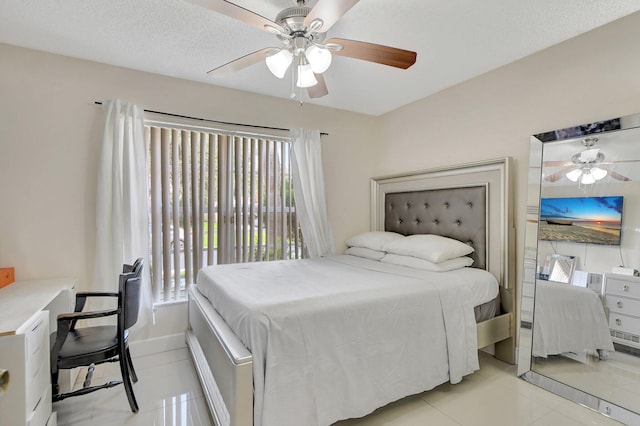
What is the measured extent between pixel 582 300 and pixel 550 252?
356 mm

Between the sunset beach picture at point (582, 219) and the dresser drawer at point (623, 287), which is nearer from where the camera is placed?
the dresser drawer at point (623, 287)

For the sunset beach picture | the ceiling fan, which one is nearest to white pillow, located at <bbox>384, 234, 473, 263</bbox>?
the sunset beach picture

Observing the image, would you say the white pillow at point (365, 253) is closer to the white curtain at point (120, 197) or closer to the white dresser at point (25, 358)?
the white curtain at point (120, 197)

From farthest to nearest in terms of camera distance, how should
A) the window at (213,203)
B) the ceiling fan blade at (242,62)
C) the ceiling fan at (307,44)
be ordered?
the window at (213,203) < the ceiling fan blade at (242,62) < the ceiling fan at (307,44)

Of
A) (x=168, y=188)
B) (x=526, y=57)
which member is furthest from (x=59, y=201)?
(x=526, y=57)

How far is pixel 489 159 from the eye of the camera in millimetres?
2543

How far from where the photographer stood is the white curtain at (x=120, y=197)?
2.40 metres

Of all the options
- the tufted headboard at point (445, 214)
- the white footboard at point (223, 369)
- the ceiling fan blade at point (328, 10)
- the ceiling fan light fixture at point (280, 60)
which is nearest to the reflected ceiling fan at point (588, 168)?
the tufted headboard at point (445, 214)

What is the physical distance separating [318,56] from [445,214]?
1982mm

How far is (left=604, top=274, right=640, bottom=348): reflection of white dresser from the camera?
5.97ft

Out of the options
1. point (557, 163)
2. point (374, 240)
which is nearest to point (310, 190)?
point (374, 240)

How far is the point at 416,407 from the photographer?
193 centimetres

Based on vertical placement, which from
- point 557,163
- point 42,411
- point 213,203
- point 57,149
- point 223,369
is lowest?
point 42,411

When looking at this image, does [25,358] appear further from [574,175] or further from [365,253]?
[574,175]
